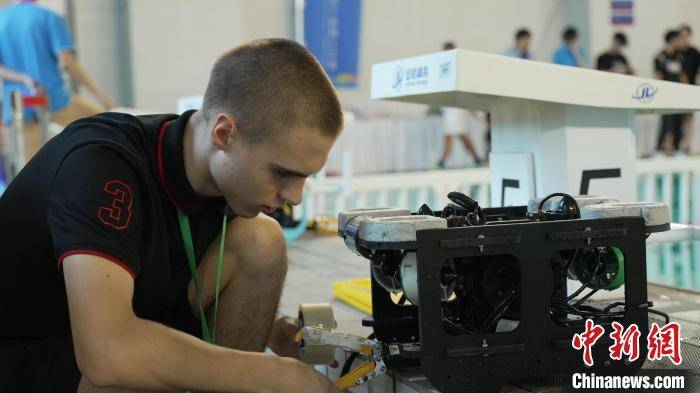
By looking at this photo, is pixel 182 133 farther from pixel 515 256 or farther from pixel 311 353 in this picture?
pixel 515 256

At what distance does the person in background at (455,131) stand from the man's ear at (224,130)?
264 inches

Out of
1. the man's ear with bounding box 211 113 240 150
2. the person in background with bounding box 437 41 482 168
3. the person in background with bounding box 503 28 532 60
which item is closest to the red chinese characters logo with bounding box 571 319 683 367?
the man's ear with bounding box 211 113 240 150

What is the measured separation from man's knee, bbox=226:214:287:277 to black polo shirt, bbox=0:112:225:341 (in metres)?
0.09

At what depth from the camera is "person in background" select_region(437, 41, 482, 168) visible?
7912mm

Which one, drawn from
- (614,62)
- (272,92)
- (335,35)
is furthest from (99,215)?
(614,62)

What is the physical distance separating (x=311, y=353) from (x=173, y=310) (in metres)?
0.26

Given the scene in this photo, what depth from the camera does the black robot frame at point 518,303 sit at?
1.09 m

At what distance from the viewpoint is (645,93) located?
6.23 feet

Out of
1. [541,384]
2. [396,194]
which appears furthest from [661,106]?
[396,194]

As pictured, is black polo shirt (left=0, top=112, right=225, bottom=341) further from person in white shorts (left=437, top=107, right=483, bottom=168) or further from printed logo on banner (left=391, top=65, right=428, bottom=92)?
person in white shorts (left=437, top=107, right=483, bottom=168)

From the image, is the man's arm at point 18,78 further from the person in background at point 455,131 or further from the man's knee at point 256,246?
the person in background at point 455,131

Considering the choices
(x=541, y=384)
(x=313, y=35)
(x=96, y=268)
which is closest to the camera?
(x=96, y=268)

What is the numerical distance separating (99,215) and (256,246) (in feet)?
1.50

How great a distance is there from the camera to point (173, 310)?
1.46 m
